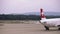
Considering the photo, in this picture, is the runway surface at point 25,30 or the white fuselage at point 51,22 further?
the white fuselage at point 51,22

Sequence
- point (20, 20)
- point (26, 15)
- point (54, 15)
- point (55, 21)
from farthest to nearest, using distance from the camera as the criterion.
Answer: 1. point (20, 20)
2. point (26, 15)
3. point (54, 15)
4. point (55, 21)

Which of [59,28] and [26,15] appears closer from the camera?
[59,28]

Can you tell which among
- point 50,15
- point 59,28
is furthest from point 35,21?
point 59,28

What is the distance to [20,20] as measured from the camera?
34375mm

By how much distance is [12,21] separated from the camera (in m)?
35.4

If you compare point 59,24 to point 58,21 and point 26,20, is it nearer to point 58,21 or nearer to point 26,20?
point 58,21

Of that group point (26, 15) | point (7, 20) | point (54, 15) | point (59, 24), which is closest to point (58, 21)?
point (59, 24)

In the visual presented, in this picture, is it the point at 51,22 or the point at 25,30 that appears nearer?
the point at 25,30

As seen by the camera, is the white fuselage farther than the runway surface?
Yes

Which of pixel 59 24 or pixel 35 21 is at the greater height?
pixel 59 24

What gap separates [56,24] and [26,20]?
18.0m

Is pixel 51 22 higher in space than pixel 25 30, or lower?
higher

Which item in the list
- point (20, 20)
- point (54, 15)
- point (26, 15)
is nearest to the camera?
point (54, 15)

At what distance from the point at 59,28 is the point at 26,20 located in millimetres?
17442
